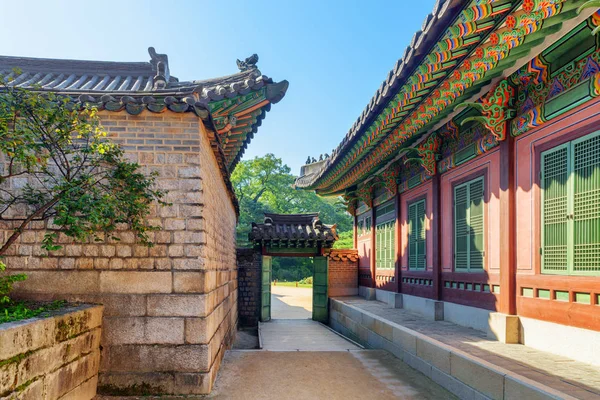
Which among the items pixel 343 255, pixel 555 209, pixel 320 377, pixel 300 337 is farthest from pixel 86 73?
pixel 343 255

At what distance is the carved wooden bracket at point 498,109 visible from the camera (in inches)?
231

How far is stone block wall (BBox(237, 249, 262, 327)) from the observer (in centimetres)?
1369

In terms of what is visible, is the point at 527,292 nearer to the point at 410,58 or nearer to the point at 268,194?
the point at 410,58

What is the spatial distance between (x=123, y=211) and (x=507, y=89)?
5194mm

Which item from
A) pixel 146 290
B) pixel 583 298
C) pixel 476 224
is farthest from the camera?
pixel 476 224

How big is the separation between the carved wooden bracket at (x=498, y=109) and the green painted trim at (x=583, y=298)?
236 centimetres

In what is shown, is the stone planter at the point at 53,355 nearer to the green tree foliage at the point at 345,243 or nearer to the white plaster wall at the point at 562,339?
the white plaster wall at the point at 562,339

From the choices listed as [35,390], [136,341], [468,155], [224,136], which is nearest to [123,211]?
[136,341]

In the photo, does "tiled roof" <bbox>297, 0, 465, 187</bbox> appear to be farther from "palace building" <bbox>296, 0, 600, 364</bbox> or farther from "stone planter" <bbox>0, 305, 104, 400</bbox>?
"stone planter" <bbox>0, 305, 104, 400</bbox>

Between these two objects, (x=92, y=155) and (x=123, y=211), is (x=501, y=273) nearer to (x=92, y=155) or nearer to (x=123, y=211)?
(x=123, y=211)

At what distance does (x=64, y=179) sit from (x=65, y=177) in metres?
0.17

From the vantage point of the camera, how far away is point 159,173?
503 cm

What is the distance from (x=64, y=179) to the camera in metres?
4.48

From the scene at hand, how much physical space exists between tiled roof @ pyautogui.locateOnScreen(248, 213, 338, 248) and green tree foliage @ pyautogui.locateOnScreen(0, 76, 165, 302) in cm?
907
